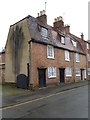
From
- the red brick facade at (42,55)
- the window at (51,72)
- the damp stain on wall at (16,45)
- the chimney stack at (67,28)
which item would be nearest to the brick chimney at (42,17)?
the red brick facade at (42,55)

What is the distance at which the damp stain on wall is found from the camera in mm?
26984

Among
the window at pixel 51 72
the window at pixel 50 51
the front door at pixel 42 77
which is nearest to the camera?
the front door at pixel 42 77

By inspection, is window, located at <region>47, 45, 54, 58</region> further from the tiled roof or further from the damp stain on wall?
the damp stain on wall

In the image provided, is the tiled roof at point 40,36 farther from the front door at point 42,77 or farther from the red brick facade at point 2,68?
the red brick facade at point 2,68

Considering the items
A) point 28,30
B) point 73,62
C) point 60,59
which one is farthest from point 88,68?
point 28,30

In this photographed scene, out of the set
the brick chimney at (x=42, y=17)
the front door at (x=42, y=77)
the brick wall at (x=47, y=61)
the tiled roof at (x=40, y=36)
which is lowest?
the front door at (x=42, y=77)

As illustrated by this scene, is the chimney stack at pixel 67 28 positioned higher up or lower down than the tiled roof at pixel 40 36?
higher up

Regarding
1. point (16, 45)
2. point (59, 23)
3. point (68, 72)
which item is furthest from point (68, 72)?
point (16, 45)

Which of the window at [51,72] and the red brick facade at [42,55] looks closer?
the red brick facade at [42,55]

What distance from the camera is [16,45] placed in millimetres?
28047

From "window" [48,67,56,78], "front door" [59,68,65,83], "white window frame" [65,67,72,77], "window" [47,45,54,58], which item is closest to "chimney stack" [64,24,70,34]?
"white window frame" [65,67,72,77]

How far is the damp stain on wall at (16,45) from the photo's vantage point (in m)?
27.0

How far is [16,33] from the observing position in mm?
28391

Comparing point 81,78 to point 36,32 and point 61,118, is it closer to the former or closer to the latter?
point 36,32
